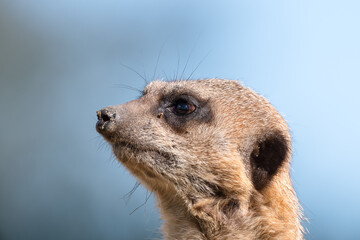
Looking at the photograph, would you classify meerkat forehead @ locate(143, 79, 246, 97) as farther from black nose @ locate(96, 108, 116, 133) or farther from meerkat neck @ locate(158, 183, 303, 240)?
meerkat neck @ locate(158, 183, 303, 240)

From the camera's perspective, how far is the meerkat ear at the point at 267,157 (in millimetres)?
4180

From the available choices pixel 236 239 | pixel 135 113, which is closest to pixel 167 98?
pixel 135 113

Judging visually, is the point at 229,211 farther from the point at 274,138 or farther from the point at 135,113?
the point at 135,113

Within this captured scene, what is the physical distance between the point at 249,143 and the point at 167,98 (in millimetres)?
Answer: 809

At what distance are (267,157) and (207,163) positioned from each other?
0.54 metres

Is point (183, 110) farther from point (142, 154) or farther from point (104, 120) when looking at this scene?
point (104, 120)

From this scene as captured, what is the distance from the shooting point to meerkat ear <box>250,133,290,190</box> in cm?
418

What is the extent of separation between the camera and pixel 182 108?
4324 millimetres

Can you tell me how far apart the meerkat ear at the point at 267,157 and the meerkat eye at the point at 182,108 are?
631 millimetres

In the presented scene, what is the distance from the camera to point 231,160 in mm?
4121

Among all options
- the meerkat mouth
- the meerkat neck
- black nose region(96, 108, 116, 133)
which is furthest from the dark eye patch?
the meerkat neck

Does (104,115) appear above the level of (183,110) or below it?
below

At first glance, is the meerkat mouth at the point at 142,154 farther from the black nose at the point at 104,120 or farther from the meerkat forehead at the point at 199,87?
the meerkat forehead at the point at 199,87

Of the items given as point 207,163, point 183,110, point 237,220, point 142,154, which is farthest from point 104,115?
point 237,220
